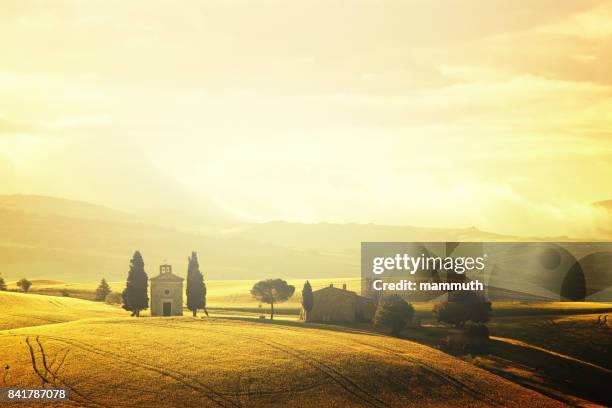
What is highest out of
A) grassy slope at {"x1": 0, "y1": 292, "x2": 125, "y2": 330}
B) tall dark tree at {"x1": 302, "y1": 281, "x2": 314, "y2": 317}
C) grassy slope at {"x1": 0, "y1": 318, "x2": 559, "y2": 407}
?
tall dark tree at {"x1": 302, "y1": 281, "x2": 314, "y2": 317}

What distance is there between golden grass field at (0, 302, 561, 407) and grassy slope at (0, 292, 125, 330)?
8163 mm

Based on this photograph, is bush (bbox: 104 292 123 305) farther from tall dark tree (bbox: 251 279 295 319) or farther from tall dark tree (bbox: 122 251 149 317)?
tall dark tree (bbox: 122 251 149 317)

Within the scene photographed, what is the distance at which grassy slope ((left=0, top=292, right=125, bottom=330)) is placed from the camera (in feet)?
299

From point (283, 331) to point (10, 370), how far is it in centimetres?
3538

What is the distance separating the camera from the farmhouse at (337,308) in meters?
107

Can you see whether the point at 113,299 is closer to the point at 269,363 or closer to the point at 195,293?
the point at 195,293

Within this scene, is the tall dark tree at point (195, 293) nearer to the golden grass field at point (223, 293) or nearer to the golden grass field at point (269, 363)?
the golden grass field at point (269, 363)

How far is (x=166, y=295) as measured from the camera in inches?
3979

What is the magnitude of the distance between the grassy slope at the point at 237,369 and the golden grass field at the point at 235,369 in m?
0.10

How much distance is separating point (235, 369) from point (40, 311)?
1896 inches

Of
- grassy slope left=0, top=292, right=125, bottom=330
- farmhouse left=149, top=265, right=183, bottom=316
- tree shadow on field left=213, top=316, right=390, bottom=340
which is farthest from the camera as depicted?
farmhouse left=149, top=265, right=183, bottom=316

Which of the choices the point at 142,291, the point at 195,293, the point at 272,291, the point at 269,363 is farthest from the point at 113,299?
the point at 269,363

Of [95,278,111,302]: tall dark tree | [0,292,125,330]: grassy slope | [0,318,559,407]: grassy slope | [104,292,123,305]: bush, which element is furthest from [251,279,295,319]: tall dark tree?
[95,278,111,302]: tall dark tree

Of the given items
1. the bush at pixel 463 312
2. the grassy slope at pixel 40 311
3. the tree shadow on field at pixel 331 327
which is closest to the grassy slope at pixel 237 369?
the tree shadow on field at pixel 331 327
